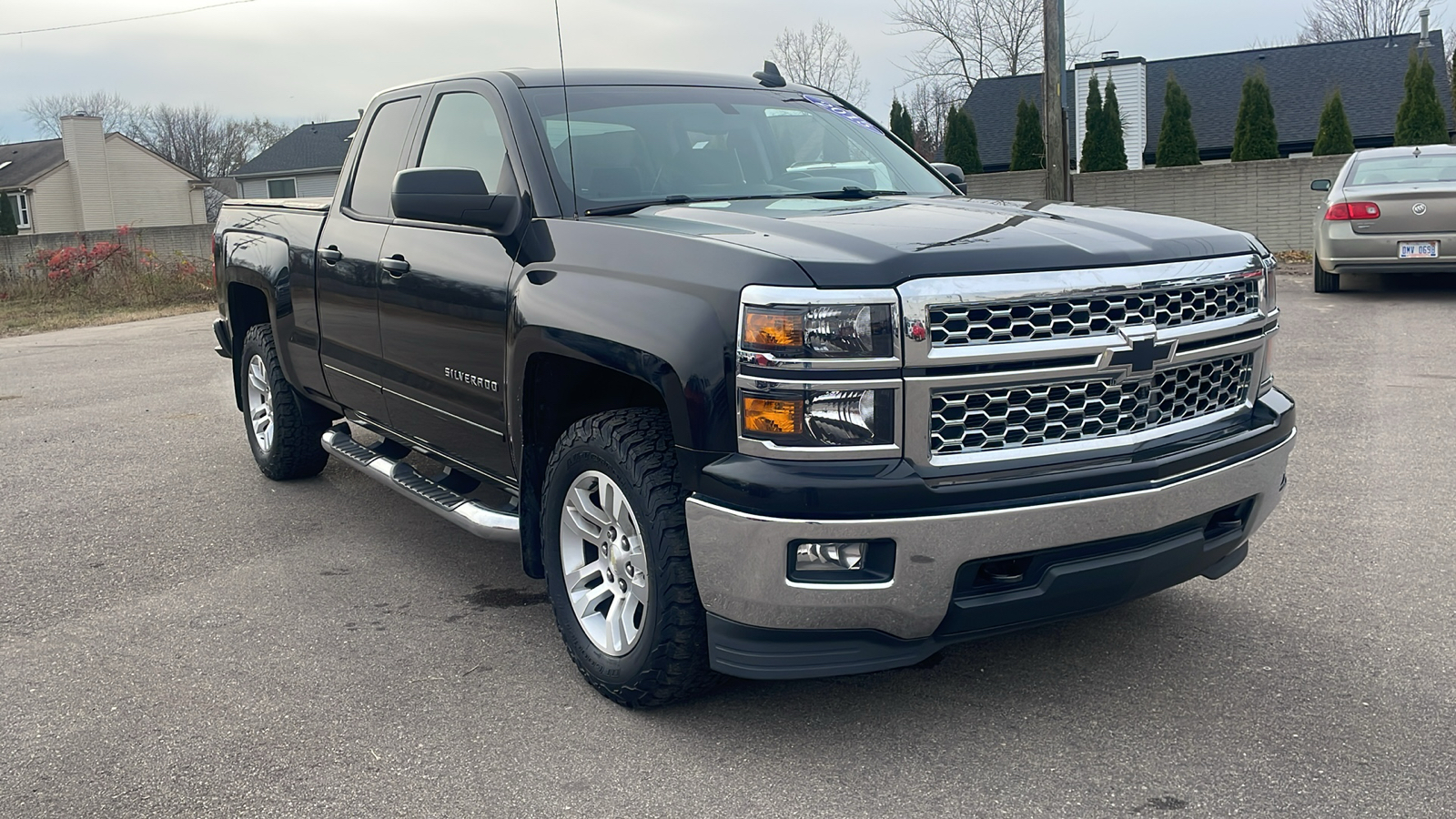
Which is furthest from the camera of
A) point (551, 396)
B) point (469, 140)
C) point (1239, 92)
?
point (1239, 92)

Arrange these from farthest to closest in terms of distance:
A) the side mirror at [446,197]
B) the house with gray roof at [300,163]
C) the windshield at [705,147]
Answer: the house with gray roof at [300,163] → the windshield at [705,147] → the side mirror at [446,197]

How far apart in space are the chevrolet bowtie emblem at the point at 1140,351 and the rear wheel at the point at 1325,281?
11.3 m

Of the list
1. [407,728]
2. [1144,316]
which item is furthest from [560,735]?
[1144,316]

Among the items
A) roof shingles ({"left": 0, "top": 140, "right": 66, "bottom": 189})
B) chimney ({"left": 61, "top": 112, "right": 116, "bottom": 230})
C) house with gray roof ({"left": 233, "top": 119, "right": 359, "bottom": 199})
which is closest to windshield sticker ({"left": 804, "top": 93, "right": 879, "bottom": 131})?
house with gray roof ({"left": 233, "top": 119, "right": 359, "bottom": 199})

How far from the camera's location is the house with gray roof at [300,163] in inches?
2233

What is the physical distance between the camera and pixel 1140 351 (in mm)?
3021

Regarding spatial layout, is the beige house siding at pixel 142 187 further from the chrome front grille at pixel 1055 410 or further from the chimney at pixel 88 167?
the chrome front grille at pixel 1055 410

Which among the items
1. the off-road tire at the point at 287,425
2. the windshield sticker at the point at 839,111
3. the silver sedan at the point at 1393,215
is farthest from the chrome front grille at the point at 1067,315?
the silver sedan at the point at 1393,215

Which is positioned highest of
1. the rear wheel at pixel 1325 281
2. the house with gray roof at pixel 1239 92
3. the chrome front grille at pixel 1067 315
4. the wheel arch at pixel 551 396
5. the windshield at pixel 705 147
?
the house with gray roof at pixel 1239 92

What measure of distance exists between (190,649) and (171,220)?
61243mm

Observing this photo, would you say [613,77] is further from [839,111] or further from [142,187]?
[142,187]

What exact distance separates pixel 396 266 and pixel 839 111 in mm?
1886

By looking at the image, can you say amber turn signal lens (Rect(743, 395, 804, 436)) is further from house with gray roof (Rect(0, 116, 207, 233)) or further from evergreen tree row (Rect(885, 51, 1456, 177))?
house with gray roof (Rect(0, 116, 207, 233))

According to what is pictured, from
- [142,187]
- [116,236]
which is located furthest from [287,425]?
[142,187]
